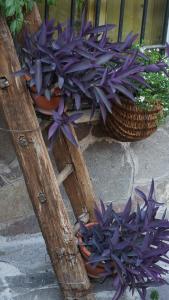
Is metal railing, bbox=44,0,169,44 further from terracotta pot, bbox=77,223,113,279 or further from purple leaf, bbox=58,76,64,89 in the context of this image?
terracotta pot, bbox=77,223,113,279

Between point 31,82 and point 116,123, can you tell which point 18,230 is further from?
point 31,82

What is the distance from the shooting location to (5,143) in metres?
3.17

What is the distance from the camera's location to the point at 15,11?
2.50 meters

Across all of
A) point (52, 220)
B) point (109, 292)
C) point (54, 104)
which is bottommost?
point (109, 292)

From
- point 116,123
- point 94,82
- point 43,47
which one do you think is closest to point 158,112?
point 116,123

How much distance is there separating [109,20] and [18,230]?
147 centimetres

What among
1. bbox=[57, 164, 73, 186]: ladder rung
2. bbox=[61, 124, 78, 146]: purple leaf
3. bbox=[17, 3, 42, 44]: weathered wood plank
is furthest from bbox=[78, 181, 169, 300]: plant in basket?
bbox=[17, 3, 42, 44]: weathered wood plank

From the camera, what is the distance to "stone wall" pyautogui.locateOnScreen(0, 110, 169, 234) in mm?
3242

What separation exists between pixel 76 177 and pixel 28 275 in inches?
24.2

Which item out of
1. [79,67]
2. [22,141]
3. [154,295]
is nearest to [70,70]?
[79,67]

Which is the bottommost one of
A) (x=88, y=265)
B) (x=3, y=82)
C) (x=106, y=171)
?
(x=88, y=265)

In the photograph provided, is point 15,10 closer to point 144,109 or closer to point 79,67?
point 79,67

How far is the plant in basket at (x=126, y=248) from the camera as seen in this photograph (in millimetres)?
2701

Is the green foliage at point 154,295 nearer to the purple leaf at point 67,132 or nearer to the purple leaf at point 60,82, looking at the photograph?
the purple leaf at point 67,132
